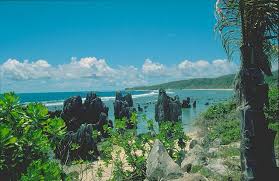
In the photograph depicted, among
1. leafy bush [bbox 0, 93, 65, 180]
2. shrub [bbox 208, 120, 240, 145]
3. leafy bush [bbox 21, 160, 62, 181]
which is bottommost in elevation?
shrub [bbox 208, 120, 240, 145]

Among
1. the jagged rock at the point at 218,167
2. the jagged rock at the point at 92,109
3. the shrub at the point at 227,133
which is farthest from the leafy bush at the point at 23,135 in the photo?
the jagged rock at the point at 92,109

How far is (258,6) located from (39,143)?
4.85 meters

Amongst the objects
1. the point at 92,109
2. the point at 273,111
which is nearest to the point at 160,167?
the point at 273,111

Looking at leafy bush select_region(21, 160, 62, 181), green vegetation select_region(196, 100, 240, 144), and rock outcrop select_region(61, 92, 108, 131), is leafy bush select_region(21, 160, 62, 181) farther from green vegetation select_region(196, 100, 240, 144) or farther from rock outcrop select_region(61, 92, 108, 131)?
rock outcrop select_region(61, 92, 108, 131)

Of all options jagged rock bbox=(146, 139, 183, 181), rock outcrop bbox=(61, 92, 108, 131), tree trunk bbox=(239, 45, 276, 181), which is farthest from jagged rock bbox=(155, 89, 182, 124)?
tree trunk bbox=(239, 45, 276, 181)

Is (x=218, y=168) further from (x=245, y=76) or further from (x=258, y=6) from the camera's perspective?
(x=258, y=6)

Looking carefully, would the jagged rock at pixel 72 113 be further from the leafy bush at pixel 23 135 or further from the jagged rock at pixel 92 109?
the leafy bush at pixel 23 135

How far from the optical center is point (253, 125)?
7.78 meters

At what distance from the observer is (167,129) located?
40.8ft

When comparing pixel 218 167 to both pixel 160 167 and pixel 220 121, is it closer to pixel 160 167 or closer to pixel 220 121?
pixel 160 167

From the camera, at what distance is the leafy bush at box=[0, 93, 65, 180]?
163 inches

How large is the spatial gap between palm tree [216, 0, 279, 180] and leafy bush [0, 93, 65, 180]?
4322mm

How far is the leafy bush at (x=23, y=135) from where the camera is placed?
13.6ft

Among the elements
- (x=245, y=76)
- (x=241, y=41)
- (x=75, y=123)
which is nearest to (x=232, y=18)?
(x=241, y=41)
